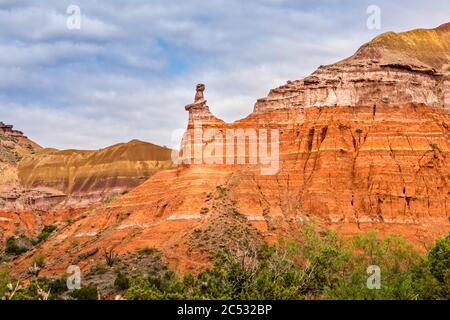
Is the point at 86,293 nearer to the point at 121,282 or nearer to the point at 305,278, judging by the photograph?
the point at 121,282

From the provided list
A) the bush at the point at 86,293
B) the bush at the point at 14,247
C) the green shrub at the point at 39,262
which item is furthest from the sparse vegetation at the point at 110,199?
the bush at the point at 86,293

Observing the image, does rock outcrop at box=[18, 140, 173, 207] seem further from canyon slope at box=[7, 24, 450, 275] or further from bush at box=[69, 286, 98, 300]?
bush at box=[69, 286, 98, 300]

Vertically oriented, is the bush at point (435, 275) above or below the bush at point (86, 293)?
above

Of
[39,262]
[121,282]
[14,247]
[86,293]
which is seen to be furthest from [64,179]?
[86,293]

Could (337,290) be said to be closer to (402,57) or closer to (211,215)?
(211,215)

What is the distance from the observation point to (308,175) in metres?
91.6

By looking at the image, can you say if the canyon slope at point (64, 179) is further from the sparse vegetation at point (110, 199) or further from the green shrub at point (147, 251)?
the green shrub at point (147, 251)

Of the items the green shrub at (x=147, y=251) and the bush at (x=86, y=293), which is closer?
the bush at (x=86, y=293)

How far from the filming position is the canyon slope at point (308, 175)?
8488 cm

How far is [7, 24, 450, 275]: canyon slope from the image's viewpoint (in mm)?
84875

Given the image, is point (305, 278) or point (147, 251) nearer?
point (305, 278)

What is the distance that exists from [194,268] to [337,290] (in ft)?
81.7
